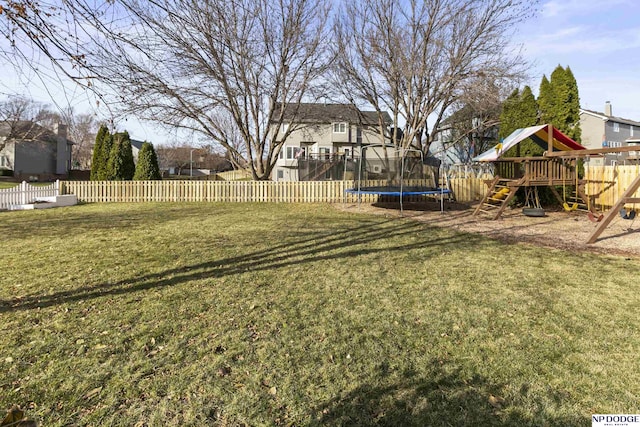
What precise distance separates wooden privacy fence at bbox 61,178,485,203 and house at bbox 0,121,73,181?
31.0 meters

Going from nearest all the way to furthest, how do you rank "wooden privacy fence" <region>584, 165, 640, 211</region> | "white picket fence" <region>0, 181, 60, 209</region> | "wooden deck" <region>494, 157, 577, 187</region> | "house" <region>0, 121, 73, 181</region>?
"wooden deck" <region>494, 157, 577, 187</region>, "wooden privacy fence" <region>584, 165, 640, 211</region>, "white picket fence" <region>0, 181, 60, 209</region>, "house" <region>0, 121, 73, 181</region>

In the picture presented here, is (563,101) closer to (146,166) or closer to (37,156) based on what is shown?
(146,166)

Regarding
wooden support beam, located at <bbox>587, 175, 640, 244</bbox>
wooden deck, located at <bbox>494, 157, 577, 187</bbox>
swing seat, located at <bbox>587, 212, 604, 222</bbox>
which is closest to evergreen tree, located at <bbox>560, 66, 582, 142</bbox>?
wooden deck, located at <bbox>494, 157, 577, 187</bbox>

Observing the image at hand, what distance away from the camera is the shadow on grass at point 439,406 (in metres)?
2.24

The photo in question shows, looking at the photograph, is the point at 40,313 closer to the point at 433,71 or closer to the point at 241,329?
the point at 241,329

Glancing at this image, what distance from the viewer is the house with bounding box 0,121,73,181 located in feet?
145

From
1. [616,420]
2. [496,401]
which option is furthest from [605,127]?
[496,401]

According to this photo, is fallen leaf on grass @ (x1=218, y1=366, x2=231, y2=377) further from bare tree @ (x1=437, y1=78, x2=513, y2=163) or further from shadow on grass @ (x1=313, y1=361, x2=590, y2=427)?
bare tree @ (x1=437, y1=78, x2=513, y2=163)

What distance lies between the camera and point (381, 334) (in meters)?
3.43

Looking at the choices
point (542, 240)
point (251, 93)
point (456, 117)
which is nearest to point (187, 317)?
point (542, 240)

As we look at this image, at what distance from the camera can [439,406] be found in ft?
7.80

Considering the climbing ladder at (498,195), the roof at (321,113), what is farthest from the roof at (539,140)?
the roof at (321,113)

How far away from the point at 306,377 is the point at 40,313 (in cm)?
312

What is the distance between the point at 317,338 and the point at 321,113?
69.7 feet
